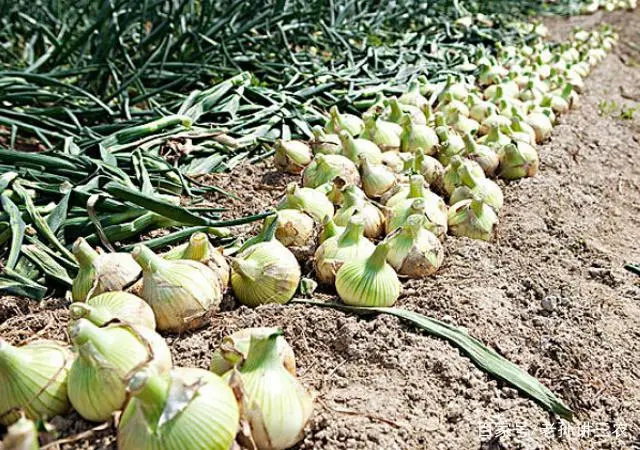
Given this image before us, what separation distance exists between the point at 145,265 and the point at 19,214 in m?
0.57

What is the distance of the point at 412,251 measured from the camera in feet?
6.56

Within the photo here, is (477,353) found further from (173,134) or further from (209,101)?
(209,101)

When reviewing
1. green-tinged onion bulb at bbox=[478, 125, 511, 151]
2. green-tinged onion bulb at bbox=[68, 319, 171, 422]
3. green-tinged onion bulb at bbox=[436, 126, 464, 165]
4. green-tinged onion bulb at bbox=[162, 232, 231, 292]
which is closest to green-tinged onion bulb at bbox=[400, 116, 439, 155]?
→ green-tinged onion bulb at bbox=[436, 126, 464, 165]

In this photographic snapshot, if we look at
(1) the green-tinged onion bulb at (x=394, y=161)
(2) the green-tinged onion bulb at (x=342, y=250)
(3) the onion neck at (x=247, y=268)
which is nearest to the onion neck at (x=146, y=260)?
(3) the onion neck at (x=247, y=268)

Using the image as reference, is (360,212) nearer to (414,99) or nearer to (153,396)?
(153,396)

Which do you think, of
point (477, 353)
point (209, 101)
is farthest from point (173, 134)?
point (477, 353)

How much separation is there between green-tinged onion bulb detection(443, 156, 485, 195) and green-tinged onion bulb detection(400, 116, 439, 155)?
0.20m

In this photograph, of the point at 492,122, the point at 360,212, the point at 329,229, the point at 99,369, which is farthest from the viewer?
the point at 492,122

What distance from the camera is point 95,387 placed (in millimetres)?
1229

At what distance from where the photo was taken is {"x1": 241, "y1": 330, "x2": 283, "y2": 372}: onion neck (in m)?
1.32

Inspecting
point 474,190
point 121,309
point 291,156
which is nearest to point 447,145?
point 474,190

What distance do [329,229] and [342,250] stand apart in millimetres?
120

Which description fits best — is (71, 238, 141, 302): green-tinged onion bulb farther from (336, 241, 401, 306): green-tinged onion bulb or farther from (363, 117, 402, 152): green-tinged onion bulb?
(363, 117, 402, 152): green-tinged onion bulb

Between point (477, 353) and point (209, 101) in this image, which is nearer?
point (477, 353)
